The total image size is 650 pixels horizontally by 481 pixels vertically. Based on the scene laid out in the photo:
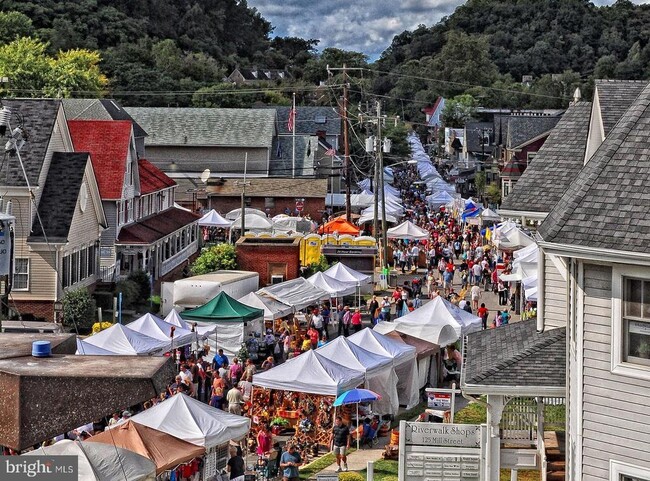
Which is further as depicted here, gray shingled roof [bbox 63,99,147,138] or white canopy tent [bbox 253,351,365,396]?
gray shingled roof [bbox 63,99,147,138]

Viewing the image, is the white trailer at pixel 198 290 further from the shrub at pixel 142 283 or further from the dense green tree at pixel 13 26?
the dense green tree at pixel 13 26

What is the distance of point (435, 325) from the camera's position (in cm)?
3272

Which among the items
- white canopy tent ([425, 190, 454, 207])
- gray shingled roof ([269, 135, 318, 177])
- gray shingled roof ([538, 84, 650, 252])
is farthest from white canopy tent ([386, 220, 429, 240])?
gray shingled roof ([538, 84, 650, 252])

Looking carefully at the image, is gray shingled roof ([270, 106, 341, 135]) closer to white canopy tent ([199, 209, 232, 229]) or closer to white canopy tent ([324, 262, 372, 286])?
white canopy tent ([199, 209, 232, 229])

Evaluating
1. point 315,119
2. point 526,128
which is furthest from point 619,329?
point 315,119

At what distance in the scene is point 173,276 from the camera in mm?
53062

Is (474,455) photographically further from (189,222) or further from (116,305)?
(189,222)

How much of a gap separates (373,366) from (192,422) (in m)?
7.31

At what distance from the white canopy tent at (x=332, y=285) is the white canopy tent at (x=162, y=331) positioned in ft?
34.0

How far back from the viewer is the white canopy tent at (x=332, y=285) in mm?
42000

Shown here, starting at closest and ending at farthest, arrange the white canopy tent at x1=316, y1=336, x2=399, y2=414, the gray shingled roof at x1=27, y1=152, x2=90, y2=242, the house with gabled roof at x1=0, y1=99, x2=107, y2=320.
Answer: the white canopy tent at x1=316, y1=336, x2=399, y2=414, the house with gabled roof at x1=0, y1=99, x2=107, y2=320, the gray shingled roof at x1=27, y1=152, x2=90, y2=242

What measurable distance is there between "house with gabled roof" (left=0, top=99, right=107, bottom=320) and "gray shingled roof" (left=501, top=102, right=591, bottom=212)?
19170 mm

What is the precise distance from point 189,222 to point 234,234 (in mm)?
4001

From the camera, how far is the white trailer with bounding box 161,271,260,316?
37969mm
